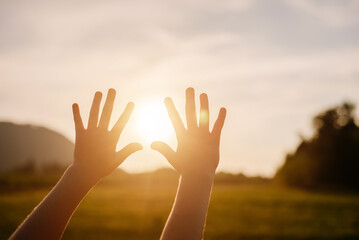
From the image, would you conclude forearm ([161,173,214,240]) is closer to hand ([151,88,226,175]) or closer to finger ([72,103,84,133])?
hand ([151,88,226,175])

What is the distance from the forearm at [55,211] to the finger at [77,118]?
224 mm

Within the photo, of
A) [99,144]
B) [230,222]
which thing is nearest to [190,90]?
[99,144]

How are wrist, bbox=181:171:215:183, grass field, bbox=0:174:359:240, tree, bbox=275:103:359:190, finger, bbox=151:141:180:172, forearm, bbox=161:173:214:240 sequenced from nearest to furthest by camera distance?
forearm, bbox=161:173:214:240 < wrist, bbox=181:171:215:183 < finger, bbox=151:141:180:172 < grass field, bbox=0:174:359:240 < tree, bbox=275:103:359:190

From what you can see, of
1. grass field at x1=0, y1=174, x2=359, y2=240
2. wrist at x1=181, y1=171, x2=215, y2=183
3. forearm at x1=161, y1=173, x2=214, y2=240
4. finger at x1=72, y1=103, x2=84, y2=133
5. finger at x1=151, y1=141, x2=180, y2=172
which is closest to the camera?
forearm at x1=161, y1=173, x2=214, y2=240

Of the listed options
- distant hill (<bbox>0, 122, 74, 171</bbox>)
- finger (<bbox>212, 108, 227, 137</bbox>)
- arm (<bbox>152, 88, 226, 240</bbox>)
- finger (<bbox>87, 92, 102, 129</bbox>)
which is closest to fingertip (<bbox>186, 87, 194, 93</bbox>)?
arm (<bbox>152, 88, 226, 240</bbox>)

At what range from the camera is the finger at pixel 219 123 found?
1.23 m

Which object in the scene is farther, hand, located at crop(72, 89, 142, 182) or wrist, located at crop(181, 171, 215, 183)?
hand, located at crop(72, 89, 142, 182)

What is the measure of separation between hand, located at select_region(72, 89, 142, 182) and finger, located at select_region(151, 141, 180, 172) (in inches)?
2.4

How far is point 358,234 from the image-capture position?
43.7 ft

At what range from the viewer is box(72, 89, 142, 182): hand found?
1.23 metres

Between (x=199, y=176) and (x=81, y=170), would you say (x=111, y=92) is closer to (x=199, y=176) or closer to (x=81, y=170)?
(x=81, y=170)

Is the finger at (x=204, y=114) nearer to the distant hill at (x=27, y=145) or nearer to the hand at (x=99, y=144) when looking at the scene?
the hand at (x=99, y=144)

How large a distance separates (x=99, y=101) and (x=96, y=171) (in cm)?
30

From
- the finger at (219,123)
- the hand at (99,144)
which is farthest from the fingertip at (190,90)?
the hand at (99,144)
